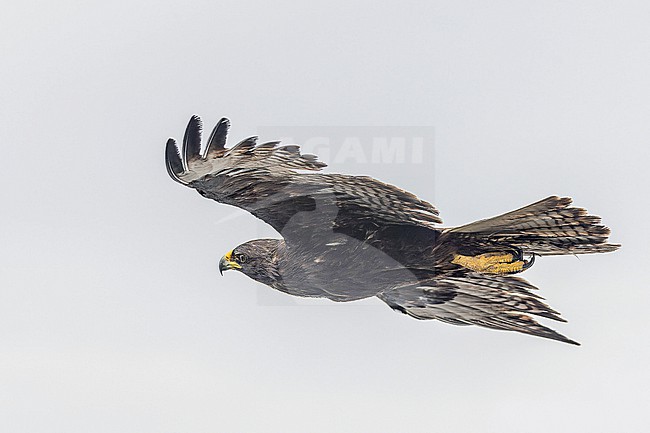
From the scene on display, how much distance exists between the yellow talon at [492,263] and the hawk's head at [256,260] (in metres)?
1.68

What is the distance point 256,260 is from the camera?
9547mm

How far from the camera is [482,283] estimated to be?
393 inches

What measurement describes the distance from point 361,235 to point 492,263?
1204 mm

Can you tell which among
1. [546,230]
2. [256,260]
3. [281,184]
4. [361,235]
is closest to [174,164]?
[281,184]

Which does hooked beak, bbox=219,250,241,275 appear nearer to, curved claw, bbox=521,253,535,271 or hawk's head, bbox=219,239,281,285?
hawk's head, bbox=219,239,281,285

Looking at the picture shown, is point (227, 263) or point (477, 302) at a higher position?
point (227, 263)

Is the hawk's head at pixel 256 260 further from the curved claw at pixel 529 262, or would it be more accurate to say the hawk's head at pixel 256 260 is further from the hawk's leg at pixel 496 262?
the curved claw at pixel 529 262

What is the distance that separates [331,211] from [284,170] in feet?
2.02

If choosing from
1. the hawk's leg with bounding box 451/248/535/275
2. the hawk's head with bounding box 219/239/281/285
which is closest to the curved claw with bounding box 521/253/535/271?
the hawk's leg with bounding box 451/248/535/275

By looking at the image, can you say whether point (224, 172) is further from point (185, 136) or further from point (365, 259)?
point (365, 259)

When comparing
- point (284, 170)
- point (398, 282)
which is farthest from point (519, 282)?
point (284, 170)

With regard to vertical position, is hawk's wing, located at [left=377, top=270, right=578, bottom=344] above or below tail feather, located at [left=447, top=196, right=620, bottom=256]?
below

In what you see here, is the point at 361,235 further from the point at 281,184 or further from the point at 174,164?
the point at 174,164

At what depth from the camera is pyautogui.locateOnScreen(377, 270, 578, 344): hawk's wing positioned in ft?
32.2
